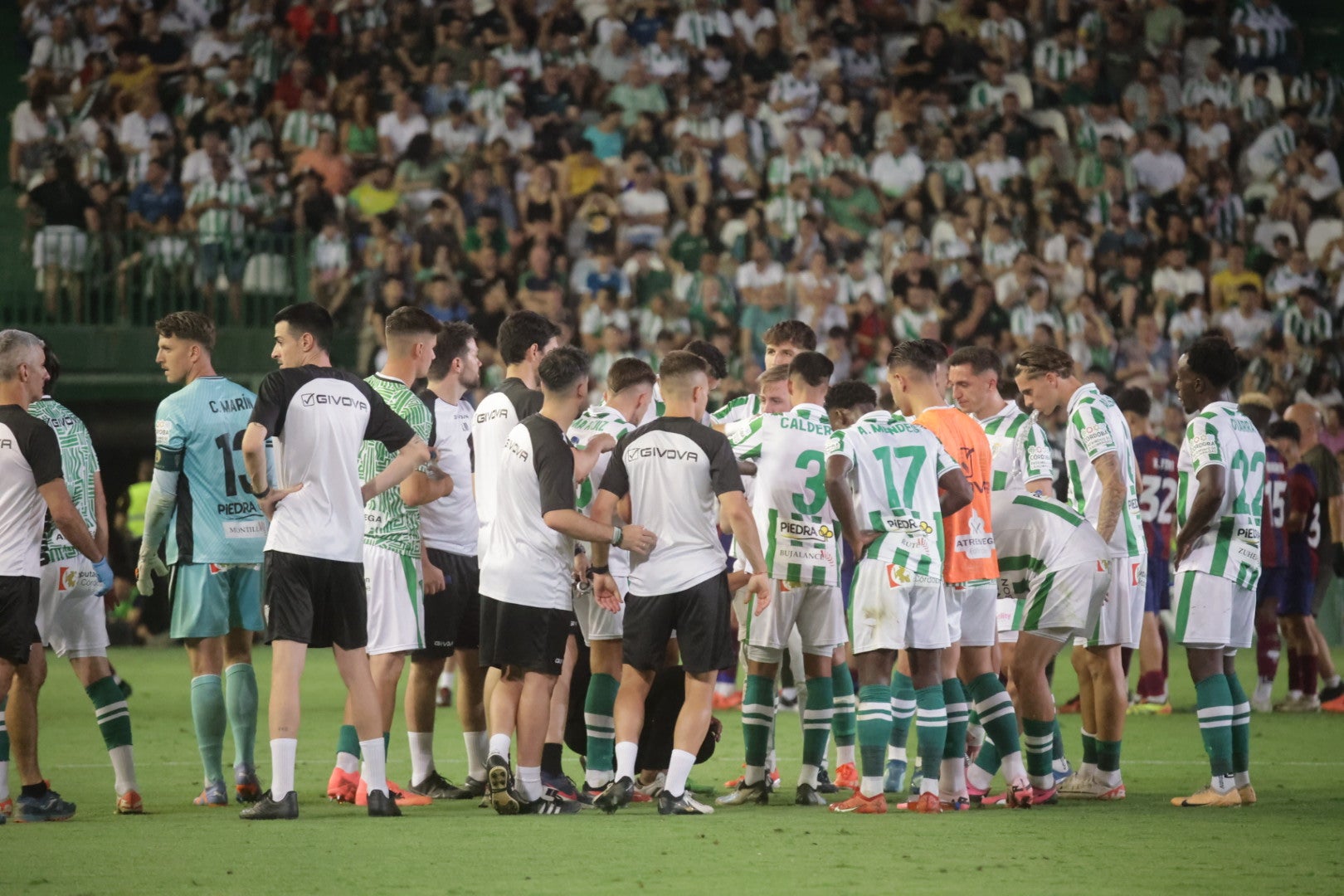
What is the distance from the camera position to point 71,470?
9172 mm

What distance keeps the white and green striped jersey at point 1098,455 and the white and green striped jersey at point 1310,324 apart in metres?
12.4

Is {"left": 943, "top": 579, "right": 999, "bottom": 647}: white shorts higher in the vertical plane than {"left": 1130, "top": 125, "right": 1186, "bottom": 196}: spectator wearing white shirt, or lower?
lower

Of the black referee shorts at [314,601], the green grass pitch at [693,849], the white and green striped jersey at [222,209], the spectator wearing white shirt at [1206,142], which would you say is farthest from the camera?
the spectator wearing white shirt at [1206,142]

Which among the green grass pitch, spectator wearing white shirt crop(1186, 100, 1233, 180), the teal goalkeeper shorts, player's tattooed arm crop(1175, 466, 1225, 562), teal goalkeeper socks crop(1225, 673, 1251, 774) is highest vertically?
spectator wearing white shirt crop(1186, 100, 1233, 180)

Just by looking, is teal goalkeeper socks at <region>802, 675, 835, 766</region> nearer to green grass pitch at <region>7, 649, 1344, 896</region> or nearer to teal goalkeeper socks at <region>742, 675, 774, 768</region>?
teal goalkeeper socks at <region>742, 675, 774, 768</region>

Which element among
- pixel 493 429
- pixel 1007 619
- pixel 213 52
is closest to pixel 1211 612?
pixel 1007 619

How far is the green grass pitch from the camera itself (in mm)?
6648

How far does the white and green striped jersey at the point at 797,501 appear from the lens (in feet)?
30.3

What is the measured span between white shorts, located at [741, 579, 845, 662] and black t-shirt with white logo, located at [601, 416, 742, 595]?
67cm

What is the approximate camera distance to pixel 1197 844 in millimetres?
7605

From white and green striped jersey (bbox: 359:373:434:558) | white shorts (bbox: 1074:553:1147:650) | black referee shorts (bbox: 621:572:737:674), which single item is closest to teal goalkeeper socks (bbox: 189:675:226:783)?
white and green striped jersey (bbox: 359:373:434:558)

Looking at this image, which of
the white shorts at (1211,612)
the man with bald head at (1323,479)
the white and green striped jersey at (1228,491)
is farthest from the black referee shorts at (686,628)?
the man with bald head at (1323,479)

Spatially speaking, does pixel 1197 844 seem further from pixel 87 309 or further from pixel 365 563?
pixel 87 309

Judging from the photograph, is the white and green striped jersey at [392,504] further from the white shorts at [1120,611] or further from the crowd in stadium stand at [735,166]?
the crowd in stadium stand at [735,166]
